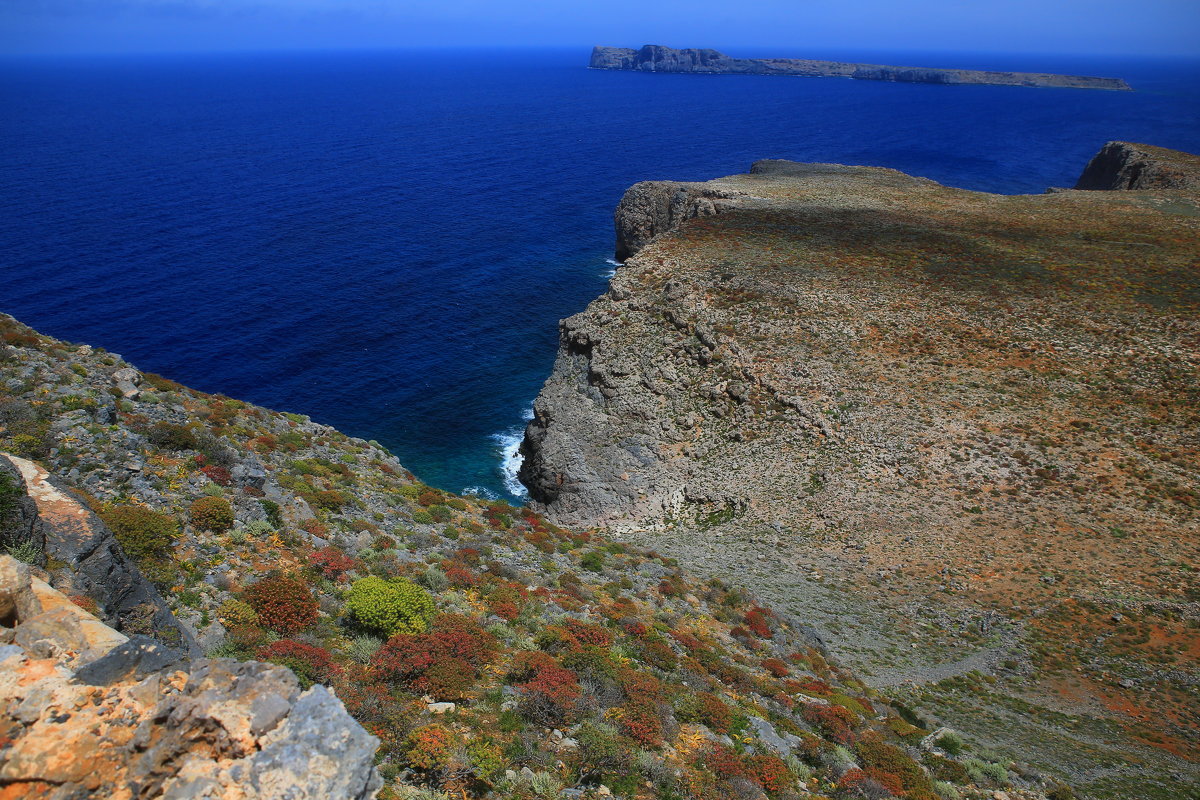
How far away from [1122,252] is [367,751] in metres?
72.1

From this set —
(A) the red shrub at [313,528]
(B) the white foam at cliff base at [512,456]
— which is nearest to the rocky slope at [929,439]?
(B) the white foam at cliff base at [512,456]

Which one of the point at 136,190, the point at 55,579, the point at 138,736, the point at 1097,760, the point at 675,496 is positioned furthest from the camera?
the point at 136,190

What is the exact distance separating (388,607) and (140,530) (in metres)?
7.75

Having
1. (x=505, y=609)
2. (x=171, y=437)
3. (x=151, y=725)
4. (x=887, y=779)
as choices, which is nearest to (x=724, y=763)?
Answer: (x=887, y=779)

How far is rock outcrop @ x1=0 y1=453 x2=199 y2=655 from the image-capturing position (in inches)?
582

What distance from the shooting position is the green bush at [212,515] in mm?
21797

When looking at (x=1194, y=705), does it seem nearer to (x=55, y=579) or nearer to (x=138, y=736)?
(x=138, y=736)

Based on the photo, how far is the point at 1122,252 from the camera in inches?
2309

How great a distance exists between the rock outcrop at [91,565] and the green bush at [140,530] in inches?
112

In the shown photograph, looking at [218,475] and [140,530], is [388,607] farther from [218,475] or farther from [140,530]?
[218,475]

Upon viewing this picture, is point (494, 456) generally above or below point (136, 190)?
below

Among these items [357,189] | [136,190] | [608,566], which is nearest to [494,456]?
[608,566]

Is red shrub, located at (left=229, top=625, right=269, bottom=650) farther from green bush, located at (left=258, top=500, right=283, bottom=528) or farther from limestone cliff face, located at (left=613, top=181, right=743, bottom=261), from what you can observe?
limestone cliff face, located at (left=613, top=181, right=743, bottom=261)

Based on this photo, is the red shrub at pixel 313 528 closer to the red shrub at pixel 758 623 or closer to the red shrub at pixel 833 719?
the red shrub at pixel 758 623
